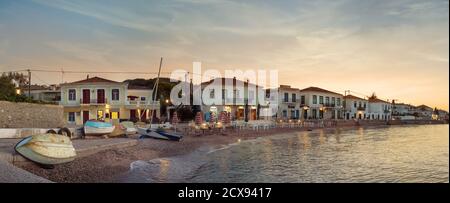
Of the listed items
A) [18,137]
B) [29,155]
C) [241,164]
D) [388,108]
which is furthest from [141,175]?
Answer: [388,108]

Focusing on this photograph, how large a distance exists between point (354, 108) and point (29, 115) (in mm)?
68250

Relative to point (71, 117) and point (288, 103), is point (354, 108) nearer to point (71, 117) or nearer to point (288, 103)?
point (288, 103)

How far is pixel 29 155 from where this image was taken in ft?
35.6

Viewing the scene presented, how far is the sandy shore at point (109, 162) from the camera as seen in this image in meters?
10.6

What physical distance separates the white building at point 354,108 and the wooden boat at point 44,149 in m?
69.9

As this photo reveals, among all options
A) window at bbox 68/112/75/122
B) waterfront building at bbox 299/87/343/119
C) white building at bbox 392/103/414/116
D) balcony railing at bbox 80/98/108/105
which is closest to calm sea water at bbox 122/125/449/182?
balcony railing at bbox 80/98/108/105

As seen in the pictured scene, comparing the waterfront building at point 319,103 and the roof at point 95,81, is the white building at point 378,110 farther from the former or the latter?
the roof at point 95,81

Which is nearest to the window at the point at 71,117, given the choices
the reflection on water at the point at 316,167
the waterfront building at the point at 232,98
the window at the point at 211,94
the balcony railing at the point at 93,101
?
the balcony railing at the point at 93,101

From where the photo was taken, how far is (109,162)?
13523mm

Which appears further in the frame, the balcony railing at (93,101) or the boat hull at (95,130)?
the balcony railing at (93,101)

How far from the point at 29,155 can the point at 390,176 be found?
1307 centimetres

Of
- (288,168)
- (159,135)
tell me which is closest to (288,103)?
(159,135)

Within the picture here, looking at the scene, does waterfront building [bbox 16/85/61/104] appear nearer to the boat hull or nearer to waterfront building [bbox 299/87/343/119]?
the boat hull
